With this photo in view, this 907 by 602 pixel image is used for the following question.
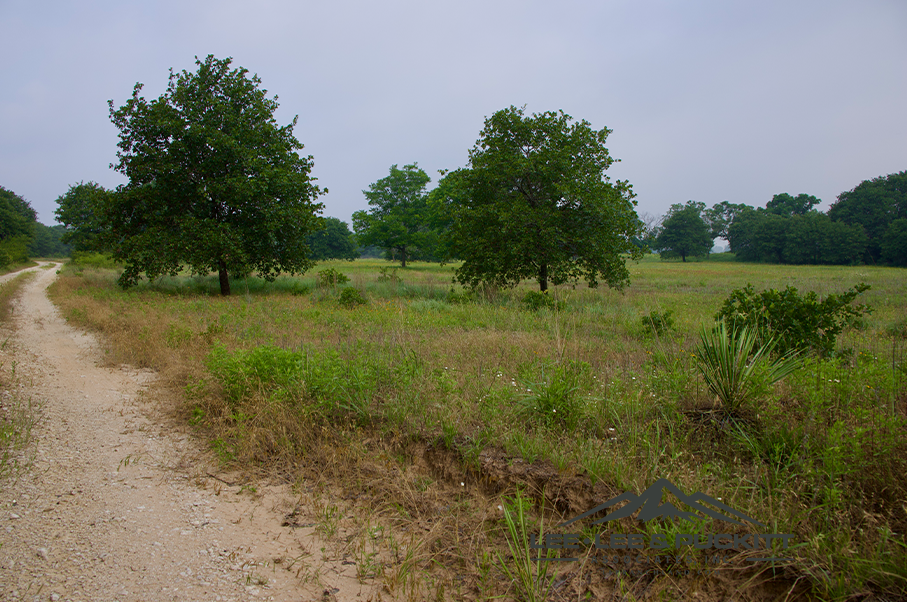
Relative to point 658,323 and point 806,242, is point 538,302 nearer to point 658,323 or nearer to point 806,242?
point 658,323

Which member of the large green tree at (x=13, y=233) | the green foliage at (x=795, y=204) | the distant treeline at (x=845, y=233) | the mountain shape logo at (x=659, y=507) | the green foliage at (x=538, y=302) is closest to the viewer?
the mountain shape logo at (x=659, y=507)

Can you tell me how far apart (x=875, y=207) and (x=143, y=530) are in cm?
8274

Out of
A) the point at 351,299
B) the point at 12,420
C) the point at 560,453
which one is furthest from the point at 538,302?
the point at 12,420

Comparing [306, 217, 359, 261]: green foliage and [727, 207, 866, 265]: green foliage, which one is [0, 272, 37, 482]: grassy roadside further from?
[727, 207, 866, 265]: green foliage

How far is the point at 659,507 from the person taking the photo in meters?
3.06

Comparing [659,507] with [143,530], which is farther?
[143,530]

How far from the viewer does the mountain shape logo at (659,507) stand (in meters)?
2.90

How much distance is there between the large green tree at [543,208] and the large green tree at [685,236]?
7570 cm

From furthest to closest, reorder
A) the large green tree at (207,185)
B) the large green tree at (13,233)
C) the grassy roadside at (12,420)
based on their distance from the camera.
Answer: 1. the large green tree at (13,233)
2. the large green tree at (207,185)
3. the grassy roadside at (12,420)

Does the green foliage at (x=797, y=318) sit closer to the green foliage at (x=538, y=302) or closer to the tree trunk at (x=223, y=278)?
the green foliage at (x=538, y=302)

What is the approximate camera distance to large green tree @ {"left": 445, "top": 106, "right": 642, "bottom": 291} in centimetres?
1557

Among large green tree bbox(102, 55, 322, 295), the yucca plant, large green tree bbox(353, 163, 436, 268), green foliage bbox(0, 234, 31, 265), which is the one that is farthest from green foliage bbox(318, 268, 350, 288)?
green foliage bbox(0, 234, 31, 265)

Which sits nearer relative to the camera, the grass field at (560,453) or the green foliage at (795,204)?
the grass field at (560,453)

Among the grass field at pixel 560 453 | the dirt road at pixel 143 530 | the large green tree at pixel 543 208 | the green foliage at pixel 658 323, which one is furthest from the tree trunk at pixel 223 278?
the green foliage at pixel 658 323
